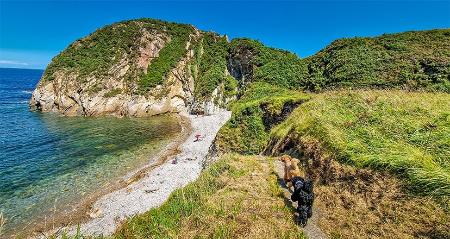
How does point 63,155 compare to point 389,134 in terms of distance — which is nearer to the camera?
point 389,134

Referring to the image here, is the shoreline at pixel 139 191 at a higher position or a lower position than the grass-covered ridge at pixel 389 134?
lower

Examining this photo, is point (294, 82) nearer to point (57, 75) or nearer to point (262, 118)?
point (262, 118)

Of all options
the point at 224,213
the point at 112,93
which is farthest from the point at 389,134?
the point at 112,93

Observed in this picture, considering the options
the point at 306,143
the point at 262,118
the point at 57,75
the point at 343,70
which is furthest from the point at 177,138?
the point at 57,75

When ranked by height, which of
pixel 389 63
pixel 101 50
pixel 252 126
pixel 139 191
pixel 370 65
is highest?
pixel 101 50

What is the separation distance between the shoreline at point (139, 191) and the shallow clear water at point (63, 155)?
5.96 ft

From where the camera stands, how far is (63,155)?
3903cm

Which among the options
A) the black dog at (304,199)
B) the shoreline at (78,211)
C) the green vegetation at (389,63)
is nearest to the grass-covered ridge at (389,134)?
the black dog at (304,199)

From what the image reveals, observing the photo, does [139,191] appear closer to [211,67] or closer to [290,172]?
[290,172]

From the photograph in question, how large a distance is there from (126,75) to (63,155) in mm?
41780

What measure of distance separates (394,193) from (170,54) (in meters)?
78.1

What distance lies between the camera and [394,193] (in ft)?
36.8

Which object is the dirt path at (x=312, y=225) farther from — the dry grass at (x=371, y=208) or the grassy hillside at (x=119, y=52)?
the grassy hillside at (x=119, y=52)

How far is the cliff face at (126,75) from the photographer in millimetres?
71625
